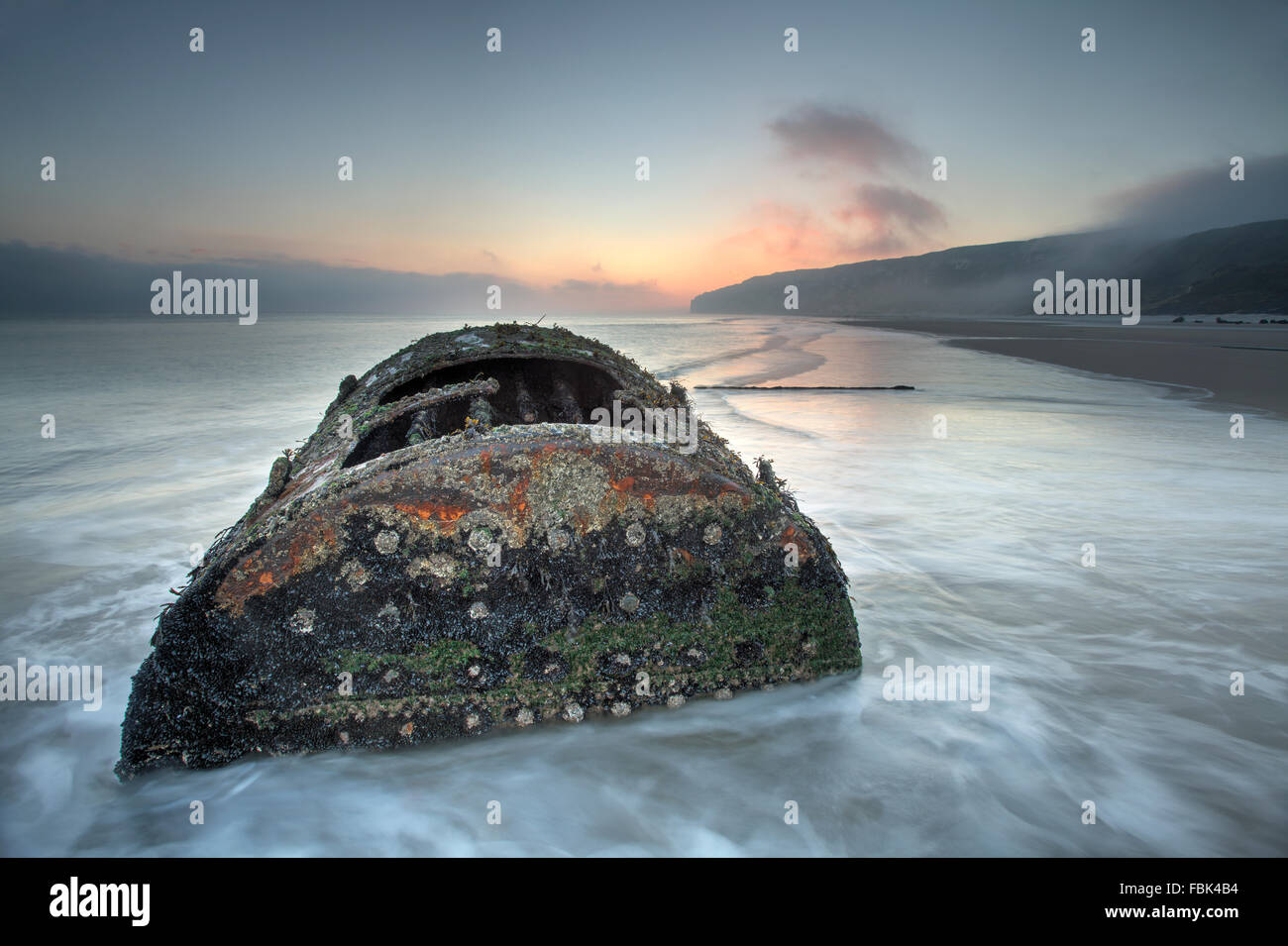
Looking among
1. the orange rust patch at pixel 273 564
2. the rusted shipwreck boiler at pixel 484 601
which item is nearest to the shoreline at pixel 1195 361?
the rusted shipwreck boiler at pixel 484 601

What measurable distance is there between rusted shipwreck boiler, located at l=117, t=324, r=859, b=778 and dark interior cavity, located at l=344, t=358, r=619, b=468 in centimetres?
134

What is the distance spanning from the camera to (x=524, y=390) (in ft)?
14.4

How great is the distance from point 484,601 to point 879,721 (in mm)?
1684

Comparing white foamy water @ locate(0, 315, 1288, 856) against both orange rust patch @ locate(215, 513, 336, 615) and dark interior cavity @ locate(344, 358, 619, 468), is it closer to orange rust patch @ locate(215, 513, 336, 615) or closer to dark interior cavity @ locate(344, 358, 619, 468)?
orange rust patch @ locate(215, 513, 336, 615)

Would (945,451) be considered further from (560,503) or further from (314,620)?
(314,620)

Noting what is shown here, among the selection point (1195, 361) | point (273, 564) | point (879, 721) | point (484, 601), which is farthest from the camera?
point (1195, 361)

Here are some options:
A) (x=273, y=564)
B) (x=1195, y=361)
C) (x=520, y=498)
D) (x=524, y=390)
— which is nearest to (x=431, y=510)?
(x=520, y=498)

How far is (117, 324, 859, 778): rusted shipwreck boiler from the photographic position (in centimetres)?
208

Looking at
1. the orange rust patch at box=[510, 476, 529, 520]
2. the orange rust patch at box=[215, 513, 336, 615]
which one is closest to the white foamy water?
the orange rust patch at box=[215, 513, 336, 615]

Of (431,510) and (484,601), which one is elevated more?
(431,510)

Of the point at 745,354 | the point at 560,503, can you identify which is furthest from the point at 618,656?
the point at 745,354

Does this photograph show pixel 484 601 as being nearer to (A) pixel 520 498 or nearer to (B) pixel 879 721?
(A) pixel 520 498

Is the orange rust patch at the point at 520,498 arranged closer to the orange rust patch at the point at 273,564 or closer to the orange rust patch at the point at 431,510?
the orange rust patch at the point at 431,510

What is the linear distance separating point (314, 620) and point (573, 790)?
108cm
